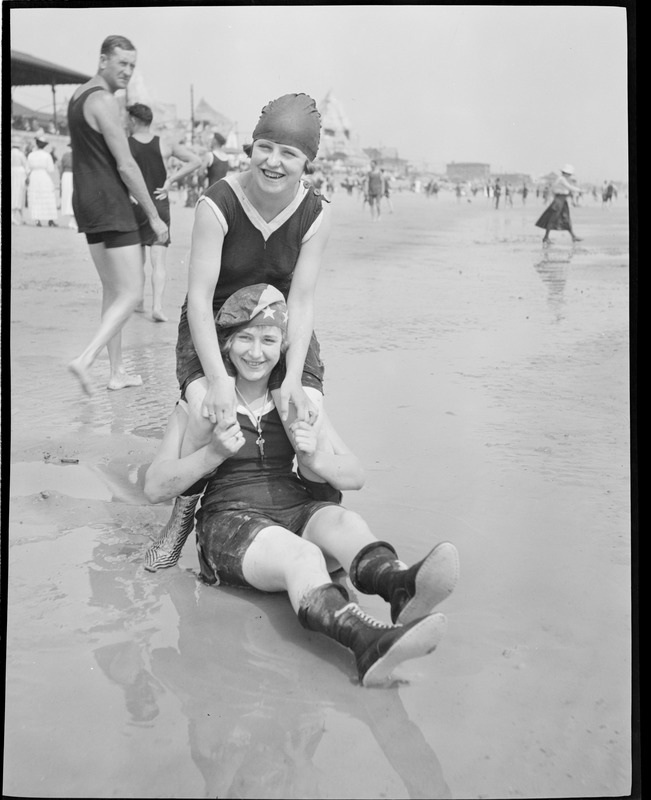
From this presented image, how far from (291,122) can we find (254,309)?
642 millimetres

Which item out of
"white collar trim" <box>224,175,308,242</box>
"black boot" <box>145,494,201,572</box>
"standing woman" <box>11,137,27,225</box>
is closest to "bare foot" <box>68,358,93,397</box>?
"black boot" <box>145,494,201,572</box>

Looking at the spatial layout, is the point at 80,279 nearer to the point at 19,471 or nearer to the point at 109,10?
the point at 19,471

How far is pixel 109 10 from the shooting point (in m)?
3.54

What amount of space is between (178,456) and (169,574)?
0.43m

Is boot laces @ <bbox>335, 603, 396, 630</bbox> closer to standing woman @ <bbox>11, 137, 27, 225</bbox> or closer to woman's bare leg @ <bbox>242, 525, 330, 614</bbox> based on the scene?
woman's bare leg @ <bbox>242, 525, 330, 614</bbox>

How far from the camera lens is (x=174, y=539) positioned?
3.45 metres

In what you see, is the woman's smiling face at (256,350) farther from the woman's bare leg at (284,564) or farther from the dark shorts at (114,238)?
the dark shorts at (114,238)

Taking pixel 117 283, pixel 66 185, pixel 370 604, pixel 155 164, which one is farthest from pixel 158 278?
pixel 66 185

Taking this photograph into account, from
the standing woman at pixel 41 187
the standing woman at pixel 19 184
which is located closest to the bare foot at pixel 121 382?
the standing woman at pixel 41 187

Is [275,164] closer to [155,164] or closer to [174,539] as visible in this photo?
[174,539]

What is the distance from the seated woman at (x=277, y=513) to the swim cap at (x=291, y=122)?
51cm

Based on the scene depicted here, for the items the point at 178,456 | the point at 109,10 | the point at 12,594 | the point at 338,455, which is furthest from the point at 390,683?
the point at 109,10

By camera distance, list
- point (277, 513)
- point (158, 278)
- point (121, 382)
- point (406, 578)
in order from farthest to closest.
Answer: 1. point (158, 278)
2. point (121, 382)
3. point (277, 513)
4. point (406, 578)

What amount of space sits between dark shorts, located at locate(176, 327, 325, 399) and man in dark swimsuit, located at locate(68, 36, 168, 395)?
2.24 feet
